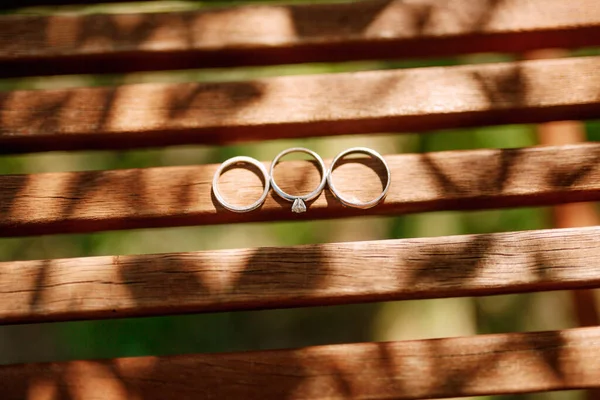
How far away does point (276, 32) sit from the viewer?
1.58 metres

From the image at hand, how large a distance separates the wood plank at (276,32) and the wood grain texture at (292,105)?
0.12 metres

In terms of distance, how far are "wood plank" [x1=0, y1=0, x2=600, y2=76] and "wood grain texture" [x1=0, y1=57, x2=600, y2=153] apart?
120mm

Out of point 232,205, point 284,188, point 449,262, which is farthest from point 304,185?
point 449,262

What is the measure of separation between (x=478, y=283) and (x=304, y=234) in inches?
34.1

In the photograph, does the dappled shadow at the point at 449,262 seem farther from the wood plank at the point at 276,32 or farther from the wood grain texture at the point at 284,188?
the wood plank at the point at 276,32

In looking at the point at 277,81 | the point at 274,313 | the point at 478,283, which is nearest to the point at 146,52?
the point at 277,81

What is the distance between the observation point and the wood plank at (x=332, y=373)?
134 centimetres

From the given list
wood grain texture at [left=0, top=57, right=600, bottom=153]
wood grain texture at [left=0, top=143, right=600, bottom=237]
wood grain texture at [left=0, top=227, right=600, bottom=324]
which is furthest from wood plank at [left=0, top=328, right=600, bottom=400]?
wood grain texture at [left=0, top=57, right=600, bottom=153]

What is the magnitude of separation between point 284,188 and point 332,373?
554mm

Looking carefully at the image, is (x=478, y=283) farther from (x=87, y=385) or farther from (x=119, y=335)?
(x=119, y=335)

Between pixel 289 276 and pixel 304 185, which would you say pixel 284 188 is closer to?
pixel 304 185

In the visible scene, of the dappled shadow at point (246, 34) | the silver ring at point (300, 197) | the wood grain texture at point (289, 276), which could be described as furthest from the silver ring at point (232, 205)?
the dappled shadow at point (246, 34)

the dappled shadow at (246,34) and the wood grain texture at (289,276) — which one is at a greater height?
the dappled shadow at (246,34)

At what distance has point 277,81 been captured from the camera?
60.0 inches
